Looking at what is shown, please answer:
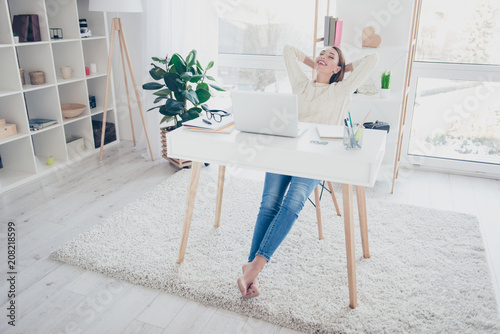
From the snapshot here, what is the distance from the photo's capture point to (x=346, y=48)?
10.3 ft

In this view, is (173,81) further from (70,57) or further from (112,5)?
(70,57)

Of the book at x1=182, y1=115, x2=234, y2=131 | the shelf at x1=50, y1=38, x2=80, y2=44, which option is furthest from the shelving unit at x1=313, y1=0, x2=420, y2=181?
the shelf at x1=50, y1=38, x2=80, y2=44

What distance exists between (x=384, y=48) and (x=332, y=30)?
1.32 ft

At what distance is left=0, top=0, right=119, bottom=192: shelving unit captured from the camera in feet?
9.79

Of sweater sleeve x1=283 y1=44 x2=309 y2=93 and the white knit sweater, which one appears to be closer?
the white knit sweater

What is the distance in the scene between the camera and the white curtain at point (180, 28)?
11.2 ft

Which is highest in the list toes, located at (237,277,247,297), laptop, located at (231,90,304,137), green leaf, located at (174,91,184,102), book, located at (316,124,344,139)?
laptop, located at (231,90,304,137)

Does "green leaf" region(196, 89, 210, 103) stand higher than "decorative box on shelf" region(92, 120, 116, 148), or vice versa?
"green leaf" region(196, 89, 210, 103)

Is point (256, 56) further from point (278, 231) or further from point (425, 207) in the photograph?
point (278, 231)

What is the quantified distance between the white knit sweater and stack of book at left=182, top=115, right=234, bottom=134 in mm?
487

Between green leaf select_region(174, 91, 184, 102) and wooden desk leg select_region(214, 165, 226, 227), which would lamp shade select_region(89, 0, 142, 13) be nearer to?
green leaf select_region(174, 91, 184, 102)

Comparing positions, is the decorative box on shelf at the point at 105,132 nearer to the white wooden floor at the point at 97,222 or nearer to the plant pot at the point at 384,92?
the white wooden floor at the point at 97,222

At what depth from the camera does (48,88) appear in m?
3.31

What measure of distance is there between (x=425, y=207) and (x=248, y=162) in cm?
157
